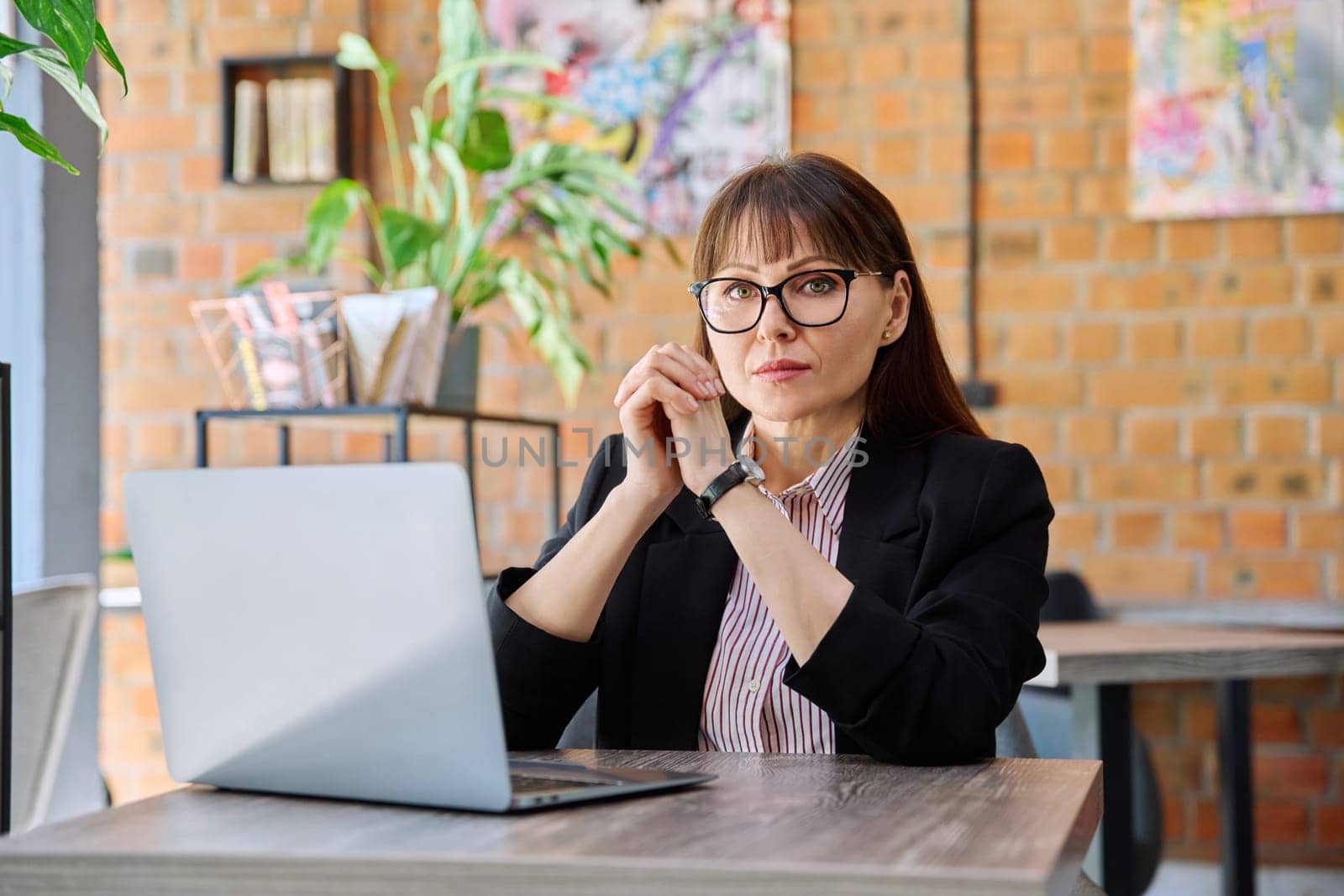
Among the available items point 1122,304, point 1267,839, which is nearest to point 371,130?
point 1122,304

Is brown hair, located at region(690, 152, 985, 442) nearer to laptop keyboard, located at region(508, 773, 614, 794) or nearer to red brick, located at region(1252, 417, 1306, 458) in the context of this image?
laptop keyboard, located at region(508, 773, 614, 794)

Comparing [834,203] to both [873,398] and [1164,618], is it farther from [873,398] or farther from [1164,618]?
[1164,618]

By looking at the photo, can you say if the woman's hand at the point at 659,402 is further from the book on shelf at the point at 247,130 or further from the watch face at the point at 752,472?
the book on shelf at the point at 247,130

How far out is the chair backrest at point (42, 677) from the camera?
5.57 ft

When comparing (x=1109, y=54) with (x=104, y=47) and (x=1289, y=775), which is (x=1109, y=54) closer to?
(x=1289, y=775)

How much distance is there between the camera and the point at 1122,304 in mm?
3273

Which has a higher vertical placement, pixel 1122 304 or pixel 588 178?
pixel 588 178

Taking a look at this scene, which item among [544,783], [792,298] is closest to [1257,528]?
[792,298]

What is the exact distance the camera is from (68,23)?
121 centimetres

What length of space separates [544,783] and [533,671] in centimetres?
40

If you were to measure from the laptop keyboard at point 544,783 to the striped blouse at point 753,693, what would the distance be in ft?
1.40

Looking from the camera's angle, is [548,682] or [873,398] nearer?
[548,682]

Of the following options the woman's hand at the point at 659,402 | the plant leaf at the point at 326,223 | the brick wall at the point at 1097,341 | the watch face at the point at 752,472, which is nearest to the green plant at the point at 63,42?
the woman's hand at the point at 659,402

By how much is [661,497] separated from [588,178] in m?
1.51
